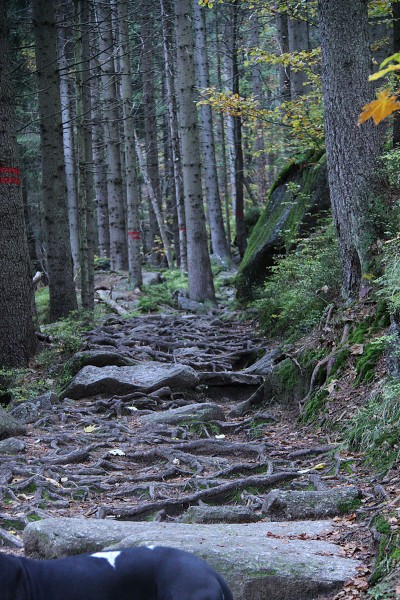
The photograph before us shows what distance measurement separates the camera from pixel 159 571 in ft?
9.08

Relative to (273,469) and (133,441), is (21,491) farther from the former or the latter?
(273,469)

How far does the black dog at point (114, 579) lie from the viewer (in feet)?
8.79

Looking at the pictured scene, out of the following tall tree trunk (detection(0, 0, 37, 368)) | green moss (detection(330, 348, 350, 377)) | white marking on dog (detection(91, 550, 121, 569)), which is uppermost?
tall tree trunk (detection(0, 0, 37, 368))

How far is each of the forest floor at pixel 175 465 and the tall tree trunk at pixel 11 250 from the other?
1.77m

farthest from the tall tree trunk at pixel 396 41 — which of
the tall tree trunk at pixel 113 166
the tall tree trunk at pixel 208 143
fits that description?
the tall tree trunk at pixel 208 143

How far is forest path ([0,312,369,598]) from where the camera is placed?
605 centimetres

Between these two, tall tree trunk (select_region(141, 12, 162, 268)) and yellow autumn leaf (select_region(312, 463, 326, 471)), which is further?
tall tree trunk (select_region(141, 12, 162, 268))

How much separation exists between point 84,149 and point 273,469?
11.6 meters

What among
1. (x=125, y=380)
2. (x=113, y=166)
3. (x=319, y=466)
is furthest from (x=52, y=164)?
(x=319, y=466)

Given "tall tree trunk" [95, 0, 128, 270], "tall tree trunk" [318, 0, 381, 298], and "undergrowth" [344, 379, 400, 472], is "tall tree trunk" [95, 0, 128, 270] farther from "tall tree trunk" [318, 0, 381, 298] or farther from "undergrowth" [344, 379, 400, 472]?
"undergrowth" [344, 379, 400, 472]

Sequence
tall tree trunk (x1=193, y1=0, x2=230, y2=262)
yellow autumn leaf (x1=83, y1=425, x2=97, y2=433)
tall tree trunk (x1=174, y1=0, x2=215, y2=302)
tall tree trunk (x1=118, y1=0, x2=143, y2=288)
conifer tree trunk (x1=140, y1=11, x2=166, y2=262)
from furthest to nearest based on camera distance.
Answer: conifer tree trunk (x1=140, y1=11, x2=166, y2=262) → tall tree trunk (x1=193, y1=0, x2=230, y2=262) → tall tree trunk (x1=118, y1=0, x2=143, y2=288) → tall tree trunk (x1=174, y1=0, x2=215, y2=302) → yellow autumn leaf (x1=83, y1=425, x2=97, y2=433)

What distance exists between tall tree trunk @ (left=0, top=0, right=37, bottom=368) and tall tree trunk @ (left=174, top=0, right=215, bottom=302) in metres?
6.49

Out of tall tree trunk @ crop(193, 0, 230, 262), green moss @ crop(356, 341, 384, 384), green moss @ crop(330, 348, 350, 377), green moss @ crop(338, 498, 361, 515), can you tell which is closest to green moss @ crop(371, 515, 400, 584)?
green moss @ crop(338, 498, 361, 515)

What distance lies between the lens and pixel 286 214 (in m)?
15.4
